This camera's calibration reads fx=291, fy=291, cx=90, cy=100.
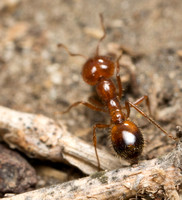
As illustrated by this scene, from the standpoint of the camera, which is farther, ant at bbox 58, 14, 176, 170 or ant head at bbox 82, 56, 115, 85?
ant head at bbox 82, 56, 115, 85

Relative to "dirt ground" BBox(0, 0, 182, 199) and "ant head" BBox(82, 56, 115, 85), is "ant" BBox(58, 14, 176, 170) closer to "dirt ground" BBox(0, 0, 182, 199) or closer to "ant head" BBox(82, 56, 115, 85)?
"ant head" BBox(82, 56, 115, 85)

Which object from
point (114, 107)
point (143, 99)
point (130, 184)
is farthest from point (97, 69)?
point (130, 184)

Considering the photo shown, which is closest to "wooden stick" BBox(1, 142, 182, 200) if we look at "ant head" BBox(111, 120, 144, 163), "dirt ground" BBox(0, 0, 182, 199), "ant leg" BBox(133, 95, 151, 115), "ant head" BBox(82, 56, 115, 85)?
"ant head" BBox(111, 120, 144, 163)

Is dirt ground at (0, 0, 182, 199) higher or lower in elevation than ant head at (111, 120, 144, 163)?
higher

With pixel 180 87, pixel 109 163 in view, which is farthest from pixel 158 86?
pixel 109 163

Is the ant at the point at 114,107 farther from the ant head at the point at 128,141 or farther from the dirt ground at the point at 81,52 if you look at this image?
the dirt ground at the point at 81,52

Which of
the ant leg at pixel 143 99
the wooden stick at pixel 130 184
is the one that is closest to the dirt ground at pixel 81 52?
the ant leg at pixel 143 99

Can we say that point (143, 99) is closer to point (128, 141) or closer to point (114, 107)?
point (114, 107)
